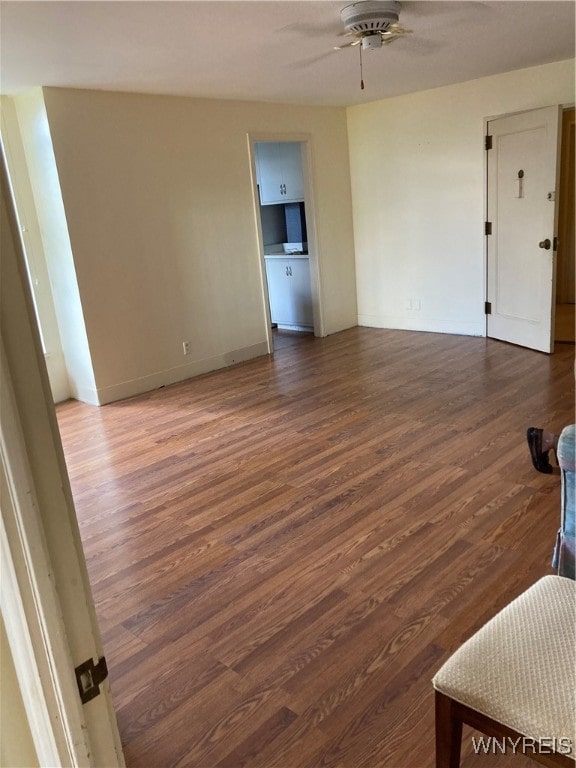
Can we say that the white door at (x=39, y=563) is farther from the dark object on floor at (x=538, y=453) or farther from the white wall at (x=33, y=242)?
the white wall at (x=33, y=242)

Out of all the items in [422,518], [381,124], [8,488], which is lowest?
[422,518]

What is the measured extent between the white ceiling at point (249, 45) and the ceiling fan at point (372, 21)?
0.07m

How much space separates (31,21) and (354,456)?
2788mm

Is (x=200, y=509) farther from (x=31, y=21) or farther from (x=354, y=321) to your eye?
(x=354, y=321)

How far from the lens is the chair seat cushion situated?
1165mm

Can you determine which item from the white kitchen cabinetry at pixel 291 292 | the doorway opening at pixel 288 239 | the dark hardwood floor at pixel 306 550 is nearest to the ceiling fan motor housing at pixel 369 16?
the dark hardwood floor at pixel 306 550

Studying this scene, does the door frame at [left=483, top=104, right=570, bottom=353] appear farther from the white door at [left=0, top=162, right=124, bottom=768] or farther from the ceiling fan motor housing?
the white door at [left=0, top=162, right=124, bottom=768]

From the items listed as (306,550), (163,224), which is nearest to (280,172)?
(163,224)

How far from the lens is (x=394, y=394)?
4613mm

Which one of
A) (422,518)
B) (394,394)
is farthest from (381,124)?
(422,518)

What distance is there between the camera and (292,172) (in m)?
6.77

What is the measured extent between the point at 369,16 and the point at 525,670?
3196 mm

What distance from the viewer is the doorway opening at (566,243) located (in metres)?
5.32
